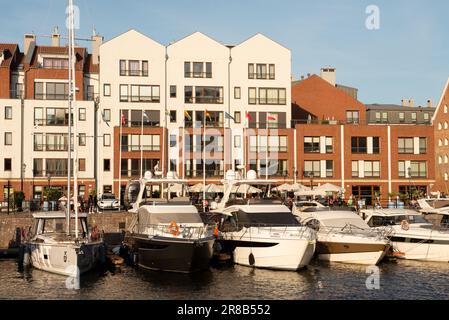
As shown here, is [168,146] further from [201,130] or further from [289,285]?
[289,285]

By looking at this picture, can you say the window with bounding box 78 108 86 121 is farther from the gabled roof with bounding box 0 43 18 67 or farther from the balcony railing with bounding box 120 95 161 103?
the gabled roof with bounding box 0 43 18 67

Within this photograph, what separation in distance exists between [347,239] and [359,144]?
42.1 metres

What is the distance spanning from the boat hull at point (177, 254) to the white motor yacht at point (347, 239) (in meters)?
7.80

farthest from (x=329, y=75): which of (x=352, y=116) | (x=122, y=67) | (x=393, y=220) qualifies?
(x=393, y=220)

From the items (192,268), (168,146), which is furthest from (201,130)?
(192,268)

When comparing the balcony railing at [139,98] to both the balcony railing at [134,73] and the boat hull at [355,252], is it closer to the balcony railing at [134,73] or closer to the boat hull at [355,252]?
the balcony railing at [134,73]

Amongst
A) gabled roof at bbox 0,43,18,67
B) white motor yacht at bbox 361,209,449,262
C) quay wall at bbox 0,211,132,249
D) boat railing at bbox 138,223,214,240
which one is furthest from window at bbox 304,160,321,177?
boat railing at bbox 138,223,214,240

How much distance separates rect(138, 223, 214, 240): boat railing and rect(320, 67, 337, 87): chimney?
61573 millimetres

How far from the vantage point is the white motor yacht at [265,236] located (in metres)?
35.4

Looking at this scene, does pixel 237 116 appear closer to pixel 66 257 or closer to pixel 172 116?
pixel 172 116

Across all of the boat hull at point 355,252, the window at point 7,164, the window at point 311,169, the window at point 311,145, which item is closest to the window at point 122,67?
the window at point 7,164

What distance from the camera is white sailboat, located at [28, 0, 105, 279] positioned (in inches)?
1337

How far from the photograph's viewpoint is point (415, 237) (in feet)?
132

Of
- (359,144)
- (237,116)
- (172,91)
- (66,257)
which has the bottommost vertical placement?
(66,257)
